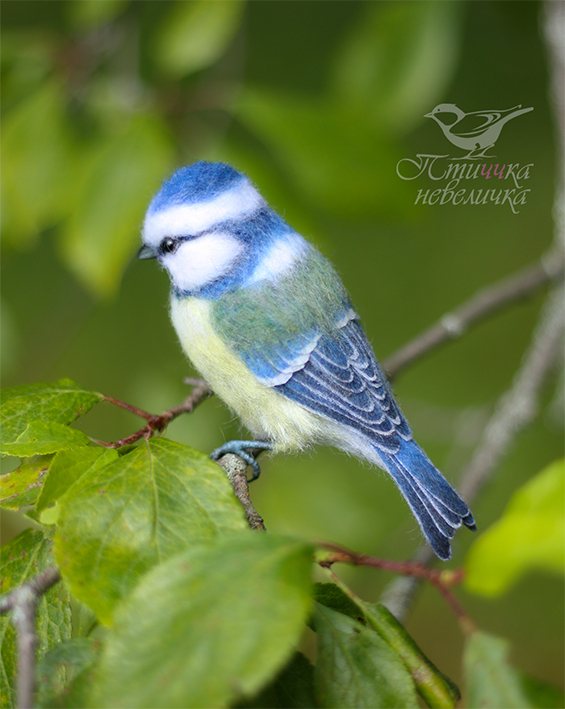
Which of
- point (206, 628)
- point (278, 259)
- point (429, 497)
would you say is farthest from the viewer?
point (278, 259)

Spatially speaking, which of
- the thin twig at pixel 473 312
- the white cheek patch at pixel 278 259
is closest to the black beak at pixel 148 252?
the white cheek patch at pixel 278 259

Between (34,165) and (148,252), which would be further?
(34,165)

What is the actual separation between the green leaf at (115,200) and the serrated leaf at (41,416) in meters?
0.41

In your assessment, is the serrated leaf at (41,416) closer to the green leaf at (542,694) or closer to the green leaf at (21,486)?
the green leaf at (21,486)

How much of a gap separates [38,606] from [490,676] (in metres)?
0.40

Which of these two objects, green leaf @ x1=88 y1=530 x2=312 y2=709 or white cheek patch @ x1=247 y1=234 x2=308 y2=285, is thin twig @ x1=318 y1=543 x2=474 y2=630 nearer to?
green leaf @ x1=88 y1=530 x2=312 y2=709

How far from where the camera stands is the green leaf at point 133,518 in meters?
0.47

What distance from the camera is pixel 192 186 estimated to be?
791mm

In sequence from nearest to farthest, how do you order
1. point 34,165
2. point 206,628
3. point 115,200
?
1. point 206,628
2. point 115,200
3. point 34,165

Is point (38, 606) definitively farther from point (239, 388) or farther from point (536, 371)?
point (536, 371)

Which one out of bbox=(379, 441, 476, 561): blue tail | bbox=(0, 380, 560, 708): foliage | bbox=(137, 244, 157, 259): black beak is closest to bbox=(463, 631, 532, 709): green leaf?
bbox=(0, 380, 560, 708): foliage

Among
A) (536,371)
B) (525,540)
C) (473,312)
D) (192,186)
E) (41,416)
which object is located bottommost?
(536,371)

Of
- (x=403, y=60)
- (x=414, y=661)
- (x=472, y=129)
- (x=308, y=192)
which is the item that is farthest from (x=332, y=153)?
(x=414, y=661)

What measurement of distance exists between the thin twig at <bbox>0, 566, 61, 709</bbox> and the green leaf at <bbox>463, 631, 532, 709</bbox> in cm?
→ 31
